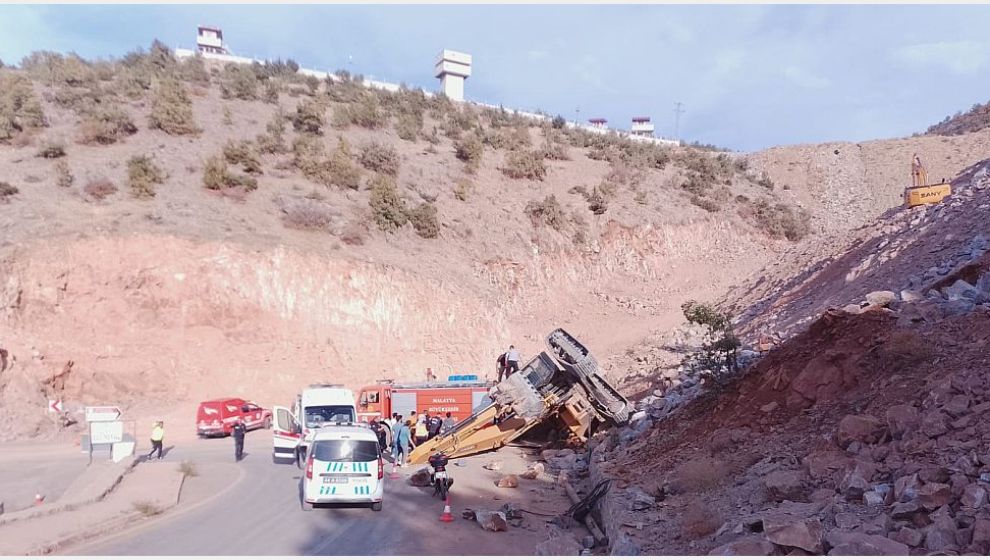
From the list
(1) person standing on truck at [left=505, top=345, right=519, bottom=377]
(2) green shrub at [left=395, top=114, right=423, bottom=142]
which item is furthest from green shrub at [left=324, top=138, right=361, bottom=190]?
(1) person standing on truck at [left=505, top=345, right=519, bottom=377]

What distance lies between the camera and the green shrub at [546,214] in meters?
44.6

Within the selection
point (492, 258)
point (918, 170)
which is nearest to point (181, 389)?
point (492, 258)

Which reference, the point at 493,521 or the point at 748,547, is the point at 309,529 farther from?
the point at 748,547

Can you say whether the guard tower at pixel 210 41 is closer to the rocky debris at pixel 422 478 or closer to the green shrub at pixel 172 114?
the green shrub at pixel 172 114

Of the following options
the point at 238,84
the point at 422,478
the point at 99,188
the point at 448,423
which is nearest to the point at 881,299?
the point at 422,478

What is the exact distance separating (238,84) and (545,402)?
156 ft

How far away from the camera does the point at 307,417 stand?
1897 centimetres

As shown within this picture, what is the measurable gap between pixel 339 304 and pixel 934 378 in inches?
1052

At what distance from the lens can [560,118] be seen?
2793 inches

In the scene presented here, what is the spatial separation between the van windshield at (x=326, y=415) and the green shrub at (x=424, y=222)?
2085 cm

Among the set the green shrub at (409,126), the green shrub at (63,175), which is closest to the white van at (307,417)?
the green shrub at (63,175)

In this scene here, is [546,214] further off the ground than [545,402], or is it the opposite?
[546,214]

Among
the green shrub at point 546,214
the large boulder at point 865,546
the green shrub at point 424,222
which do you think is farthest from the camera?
the green shrub at point 546,214

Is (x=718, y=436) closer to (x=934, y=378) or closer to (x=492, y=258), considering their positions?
(x=934, y=378)
